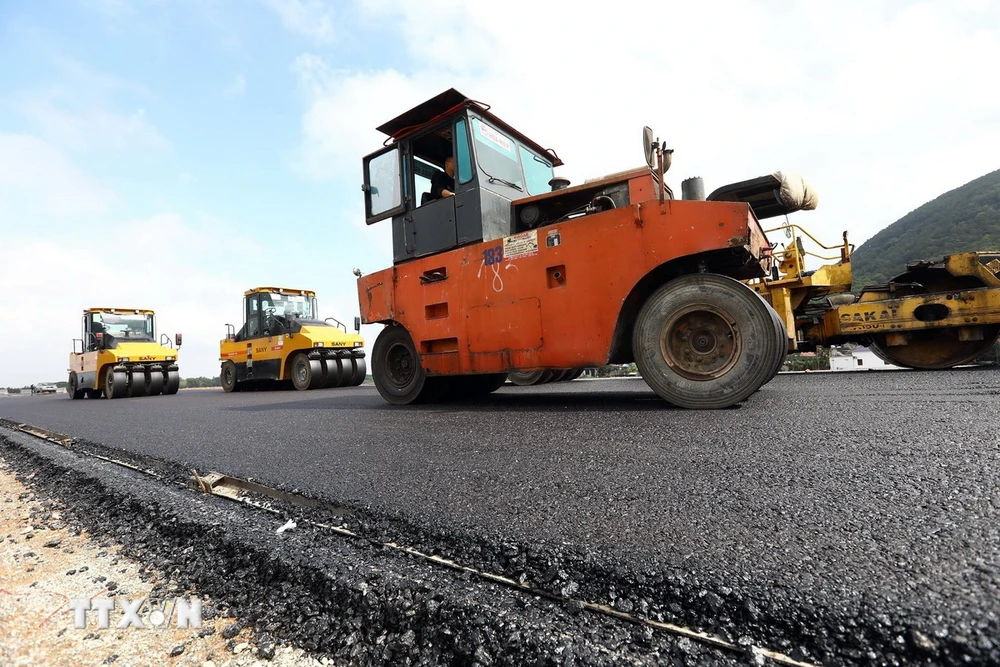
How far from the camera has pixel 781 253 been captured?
640 cm

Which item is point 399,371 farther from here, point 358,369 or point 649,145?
point 358,369

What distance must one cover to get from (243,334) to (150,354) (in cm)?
347

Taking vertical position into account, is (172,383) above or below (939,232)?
below

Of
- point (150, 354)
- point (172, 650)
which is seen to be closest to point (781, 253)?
point (172, 650)

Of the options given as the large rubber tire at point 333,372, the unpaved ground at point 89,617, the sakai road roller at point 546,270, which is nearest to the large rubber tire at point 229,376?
the large rubber tire at point 333,372

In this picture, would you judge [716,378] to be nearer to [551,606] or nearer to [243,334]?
[551,606]

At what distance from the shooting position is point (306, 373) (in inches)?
453

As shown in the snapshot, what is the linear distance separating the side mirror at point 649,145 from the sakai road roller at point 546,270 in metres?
0.01

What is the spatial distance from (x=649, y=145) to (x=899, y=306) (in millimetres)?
4873

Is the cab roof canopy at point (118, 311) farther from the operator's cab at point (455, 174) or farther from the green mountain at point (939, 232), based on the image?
the green mountain at point (939, 232)

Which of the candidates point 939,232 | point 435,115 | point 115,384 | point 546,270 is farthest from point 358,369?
point 939,232

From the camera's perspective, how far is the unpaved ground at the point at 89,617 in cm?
105

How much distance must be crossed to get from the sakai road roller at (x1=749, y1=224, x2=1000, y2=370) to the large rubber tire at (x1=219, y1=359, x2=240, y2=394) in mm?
12983

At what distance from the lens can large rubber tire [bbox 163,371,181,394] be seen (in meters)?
14.3
